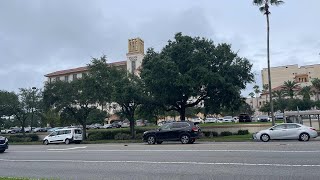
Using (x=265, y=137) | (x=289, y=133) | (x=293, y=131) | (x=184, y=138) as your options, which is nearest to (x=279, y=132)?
(x=289, y=133)

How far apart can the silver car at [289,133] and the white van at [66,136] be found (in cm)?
1828

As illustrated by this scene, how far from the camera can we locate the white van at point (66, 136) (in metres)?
36.4

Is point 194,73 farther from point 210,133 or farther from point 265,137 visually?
point 265,137

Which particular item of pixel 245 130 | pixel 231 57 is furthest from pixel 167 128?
pixel 245 130

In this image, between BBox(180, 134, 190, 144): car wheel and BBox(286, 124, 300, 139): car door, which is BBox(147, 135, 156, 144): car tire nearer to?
BBox(180, 134, 190, 144): car wheel

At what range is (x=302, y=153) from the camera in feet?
48.5

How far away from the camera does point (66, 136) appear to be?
36.6 m

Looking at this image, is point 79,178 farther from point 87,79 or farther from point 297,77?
point 297,77

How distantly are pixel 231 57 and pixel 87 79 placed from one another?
16.5 m

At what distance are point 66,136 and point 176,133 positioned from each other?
49.1 feet

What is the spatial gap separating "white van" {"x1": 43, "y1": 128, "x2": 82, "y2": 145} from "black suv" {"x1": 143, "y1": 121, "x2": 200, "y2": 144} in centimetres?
1206

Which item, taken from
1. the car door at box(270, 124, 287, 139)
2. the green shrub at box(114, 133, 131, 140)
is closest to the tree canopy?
the green shrub at box(114, 133, 131, 140)

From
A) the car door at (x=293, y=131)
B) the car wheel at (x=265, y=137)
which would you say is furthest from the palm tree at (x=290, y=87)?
the car door at (x=293, y=131)

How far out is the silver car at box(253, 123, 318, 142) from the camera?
2480 centimetres
